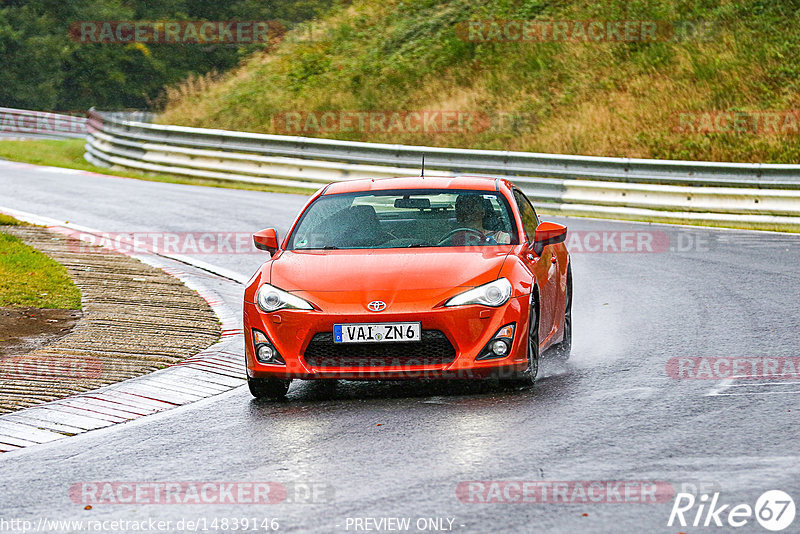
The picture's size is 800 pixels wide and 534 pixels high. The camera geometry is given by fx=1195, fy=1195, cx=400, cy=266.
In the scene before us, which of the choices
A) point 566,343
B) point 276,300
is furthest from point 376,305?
point 566,343

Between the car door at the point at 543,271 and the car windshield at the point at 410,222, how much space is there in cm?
20

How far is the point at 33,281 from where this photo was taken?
40.3 ft

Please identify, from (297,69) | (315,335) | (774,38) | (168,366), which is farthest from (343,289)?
(297,69)

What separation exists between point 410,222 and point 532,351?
1.54 m

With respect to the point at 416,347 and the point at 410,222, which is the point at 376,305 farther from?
the point at 410,222

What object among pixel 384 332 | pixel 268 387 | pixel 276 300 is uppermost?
pixel 276 300

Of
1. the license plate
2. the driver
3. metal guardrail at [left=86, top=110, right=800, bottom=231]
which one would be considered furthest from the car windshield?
metal guardrail at [left=86, top=110, right=800, bottom=231]

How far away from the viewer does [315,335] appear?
7.74 meters

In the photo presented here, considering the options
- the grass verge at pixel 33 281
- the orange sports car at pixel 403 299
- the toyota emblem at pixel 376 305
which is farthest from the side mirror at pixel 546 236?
the grass verge at pixel 33 281

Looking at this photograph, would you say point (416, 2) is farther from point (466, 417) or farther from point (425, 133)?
point (466, 417)

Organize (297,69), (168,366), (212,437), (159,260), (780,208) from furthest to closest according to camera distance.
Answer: (297,69) → (780,208) → (159,260) → (168,366) → (212,437)

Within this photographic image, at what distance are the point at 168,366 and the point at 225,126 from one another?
22947mm

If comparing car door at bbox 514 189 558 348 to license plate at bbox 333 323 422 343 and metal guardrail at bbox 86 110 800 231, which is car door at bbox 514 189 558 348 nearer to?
license plate at bbox 333 323 422 343

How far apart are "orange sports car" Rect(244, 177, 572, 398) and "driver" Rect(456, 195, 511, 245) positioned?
1 centimetres
